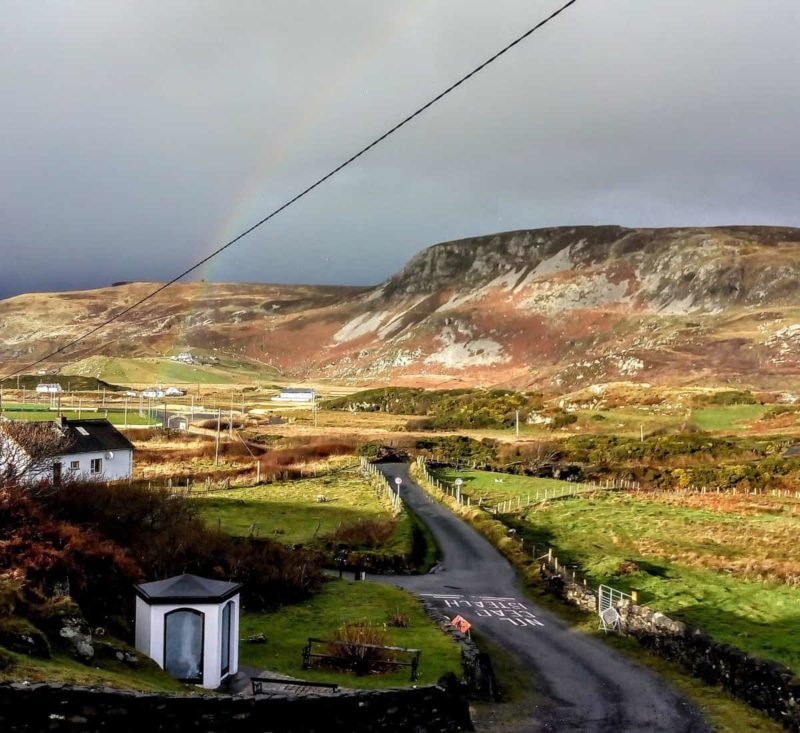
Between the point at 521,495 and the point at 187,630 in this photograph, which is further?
the point at 521,495

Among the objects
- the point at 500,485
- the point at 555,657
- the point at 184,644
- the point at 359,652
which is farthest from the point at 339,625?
the point at 500,485

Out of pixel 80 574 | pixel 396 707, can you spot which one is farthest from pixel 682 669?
pixel 80 574

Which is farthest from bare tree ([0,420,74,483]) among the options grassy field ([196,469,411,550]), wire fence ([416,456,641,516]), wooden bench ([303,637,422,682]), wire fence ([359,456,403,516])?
wire fence ([416,456,641,516])

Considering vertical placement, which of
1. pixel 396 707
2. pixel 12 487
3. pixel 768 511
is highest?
pixel 12 487

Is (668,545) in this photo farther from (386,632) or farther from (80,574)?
(80,574)

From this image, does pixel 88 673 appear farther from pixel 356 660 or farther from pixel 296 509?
pixel 296 509

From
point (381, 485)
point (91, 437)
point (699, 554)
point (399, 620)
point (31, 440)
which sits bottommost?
point (699, 554)

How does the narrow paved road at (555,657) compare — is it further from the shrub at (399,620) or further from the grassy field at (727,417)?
the grassy field at (727,417)
